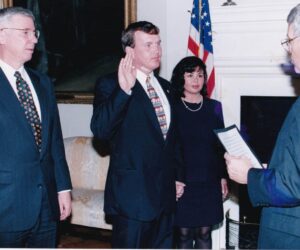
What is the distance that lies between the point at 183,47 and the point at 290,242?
269 centimetres

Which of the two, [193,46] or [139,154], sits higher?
[193,46]

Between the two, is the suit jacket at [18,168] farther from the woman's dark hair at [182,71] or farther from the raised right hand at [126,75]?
the woman's dark hair at [182,71]

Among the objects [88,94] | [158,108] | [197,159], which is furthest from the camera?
[88,94]

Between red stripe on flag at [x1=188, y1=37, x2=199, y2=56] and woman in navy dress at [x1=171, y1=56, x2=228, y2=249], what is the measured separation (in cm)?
48

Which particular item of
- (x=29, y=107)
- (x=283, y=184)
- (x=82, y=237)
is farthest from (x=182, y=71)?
(x=82, y=237)

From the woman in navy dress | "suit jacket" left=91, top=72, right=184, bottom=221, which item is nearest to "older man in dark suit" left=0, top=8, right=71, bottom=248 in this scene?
"suit jacket" left=91, top=72, right=184, bottom=221

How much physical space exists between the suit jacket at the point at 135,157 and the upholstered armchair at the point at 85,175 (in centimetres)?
145

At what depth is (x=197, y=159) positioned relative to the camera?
3.04 m

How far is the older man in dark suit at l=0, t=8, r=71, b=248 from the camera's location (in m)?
2.18

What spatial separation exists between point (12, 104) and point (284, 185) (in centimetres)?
135

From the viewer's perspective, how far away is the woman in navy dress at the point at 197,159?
3055 millimetres

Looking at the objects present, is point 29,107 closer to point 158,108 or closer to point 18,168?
point 18,168

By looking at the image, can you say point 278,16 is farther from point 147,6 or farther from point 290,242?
point 290,242

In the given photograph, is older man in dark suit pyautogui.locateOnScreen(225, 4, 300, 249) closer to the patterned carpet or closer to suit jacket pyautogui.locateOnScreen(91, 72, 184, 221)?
suit jacket pyautogui.locateOnScreen(91, 72, 184, 221)
